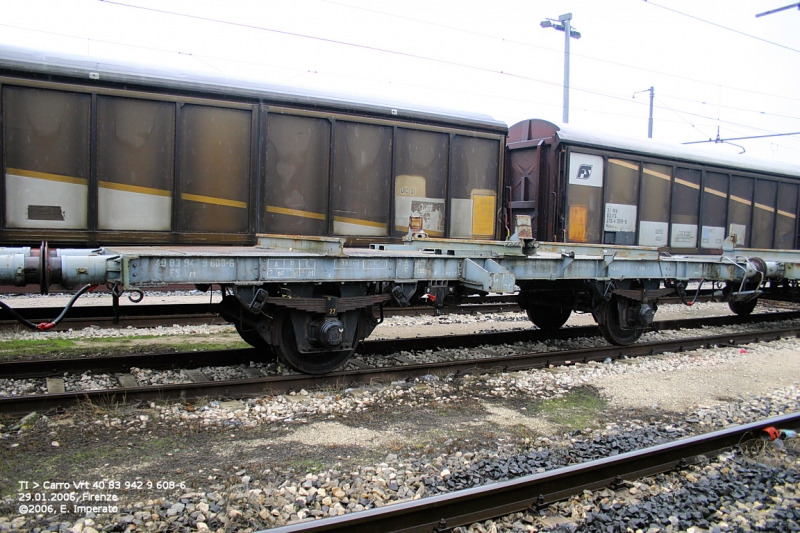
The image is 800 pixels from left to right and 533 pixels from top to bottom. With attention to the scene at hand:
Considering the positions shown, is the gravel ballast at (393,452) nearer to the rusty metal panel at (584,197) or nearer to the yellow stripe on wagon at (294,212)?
the yellow stripe on wagon at (294,212)

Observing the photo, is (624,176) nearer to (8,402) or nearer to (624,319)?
(624,319)

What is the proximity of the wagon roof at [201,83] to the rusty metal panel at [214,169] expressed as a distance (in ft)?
1.09

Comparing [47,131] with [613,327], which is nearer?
[47,131]

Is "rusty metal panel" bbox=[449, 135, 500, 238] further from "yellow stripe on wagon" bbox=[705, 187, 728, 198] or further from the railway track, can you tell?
"yellow stripe on wagon" bbox=[705, 187, 728, 198]

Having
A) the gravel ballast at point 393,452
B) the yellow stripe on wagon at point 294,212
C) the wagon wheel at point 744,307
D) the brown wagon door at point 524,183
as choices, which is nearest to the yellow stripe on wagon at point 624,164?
the brown wagon door at point 524,183

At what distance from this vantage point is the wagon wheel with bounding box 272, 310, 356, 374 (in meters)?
6.23

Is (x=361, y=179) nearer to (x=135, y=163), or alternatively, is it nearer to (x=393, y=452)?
(x=135, y=163)

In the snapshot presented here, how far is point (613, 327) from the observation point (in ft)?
29.1

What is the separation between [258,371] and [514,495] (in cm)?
398

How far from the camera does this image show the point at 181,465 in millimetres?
4145

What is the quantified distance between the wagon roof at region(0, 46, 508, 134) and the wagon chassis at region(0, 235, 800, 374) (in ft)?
7.33

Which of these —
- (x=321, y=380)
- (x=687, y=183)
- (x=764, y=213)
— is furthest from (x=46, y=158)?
(x=764, y=213)

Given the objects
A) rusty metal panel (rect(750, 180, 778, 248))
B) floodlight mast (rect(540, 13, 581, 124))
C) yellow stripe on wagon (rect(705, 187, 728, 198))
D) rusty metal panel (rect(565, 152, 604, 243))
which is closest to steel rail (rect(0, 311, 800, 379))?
rusty metal panel (rect(565, 152, 604, 243))

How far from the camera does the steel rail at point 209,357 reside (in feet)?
20.9
